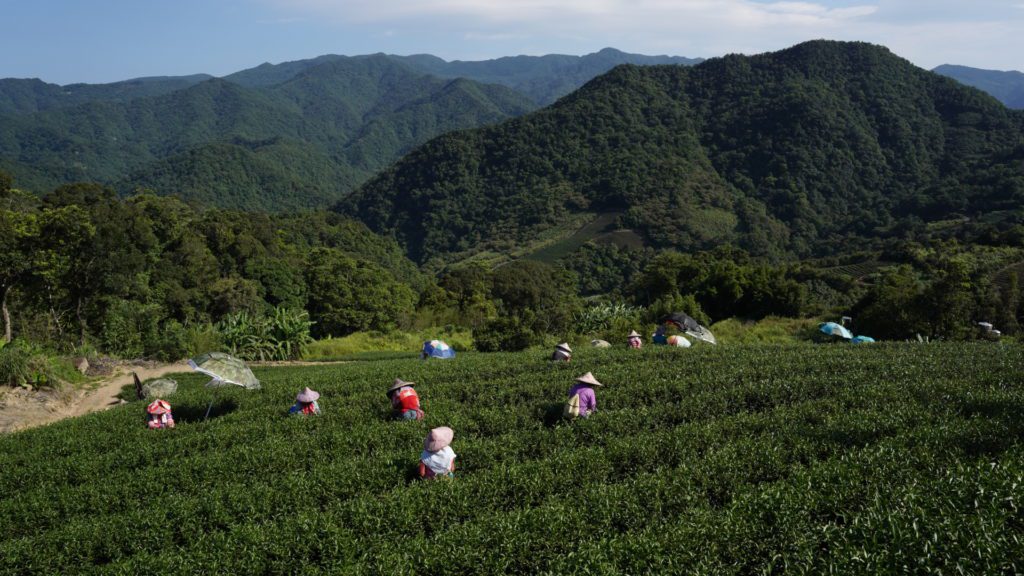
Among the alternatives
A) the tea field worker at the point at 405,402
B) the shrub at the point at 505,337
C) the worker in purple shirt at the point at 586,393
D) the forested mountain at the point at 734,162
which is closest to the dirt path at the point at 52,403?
the tea field worker at the point at 405,402

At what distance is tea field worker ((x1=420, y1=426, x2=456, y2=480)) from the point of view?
984 centimetres

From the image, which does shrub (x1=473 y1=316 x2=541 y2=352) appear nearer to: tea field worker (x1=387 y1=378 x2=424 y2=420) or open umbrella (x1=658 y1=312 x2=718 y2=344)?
open umbrella (x1=658 y1=312 x2=718 y2=344)

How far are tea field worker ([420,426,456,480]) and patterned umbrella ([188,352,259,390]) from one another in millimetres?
6788

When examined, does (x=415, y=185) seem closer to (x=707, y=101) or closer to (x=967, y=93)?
(x=707, y=101)

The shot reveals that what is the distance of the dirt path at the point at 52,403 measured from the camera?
17422 millimetres

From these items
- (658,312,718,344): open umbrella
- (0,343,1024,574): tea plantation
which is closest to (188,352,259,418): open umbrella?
(0,343,1024,574): tea plantation

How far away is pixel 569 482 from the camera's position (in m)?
9.34

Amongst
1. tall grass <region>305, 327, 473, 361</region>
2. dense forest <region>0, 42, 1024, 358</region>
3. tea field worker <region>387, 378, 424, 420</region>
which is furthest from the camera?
dense forest <region>0, 42, 1024, 358</region>

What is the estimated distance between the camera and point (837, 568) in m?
5.70

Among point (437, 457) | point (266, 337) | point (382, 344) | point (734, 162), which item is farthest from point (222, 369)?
point (734, 162)

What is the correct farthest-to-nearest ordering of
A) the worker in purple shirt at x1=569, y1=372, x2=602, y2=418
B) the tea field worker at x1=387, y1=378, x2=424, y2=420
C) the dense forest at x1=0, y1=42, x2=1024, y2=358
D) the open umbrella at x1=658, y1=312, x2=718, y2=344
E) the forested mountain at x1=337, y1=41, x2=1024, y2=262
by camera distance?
the forested mountain at x1=337, y1=41, x2=1024, y2=262
the dense forest at x1=0, y1=42, x2=1024, y2=358
the open umbrella at x1=658, y1=312, x2=718, y2=344
the tea field worker at x1=387, y1=378, x2=424, y2=420
the worker in purple shirt at x1=569, y1=372, x2=602, y2=418

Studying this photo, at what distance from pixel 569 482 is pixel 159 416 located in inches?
426

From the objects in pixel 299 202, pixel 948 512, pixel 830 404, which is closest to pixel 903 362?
pixel 830 404

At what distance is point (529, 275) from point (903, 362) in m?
46.7
